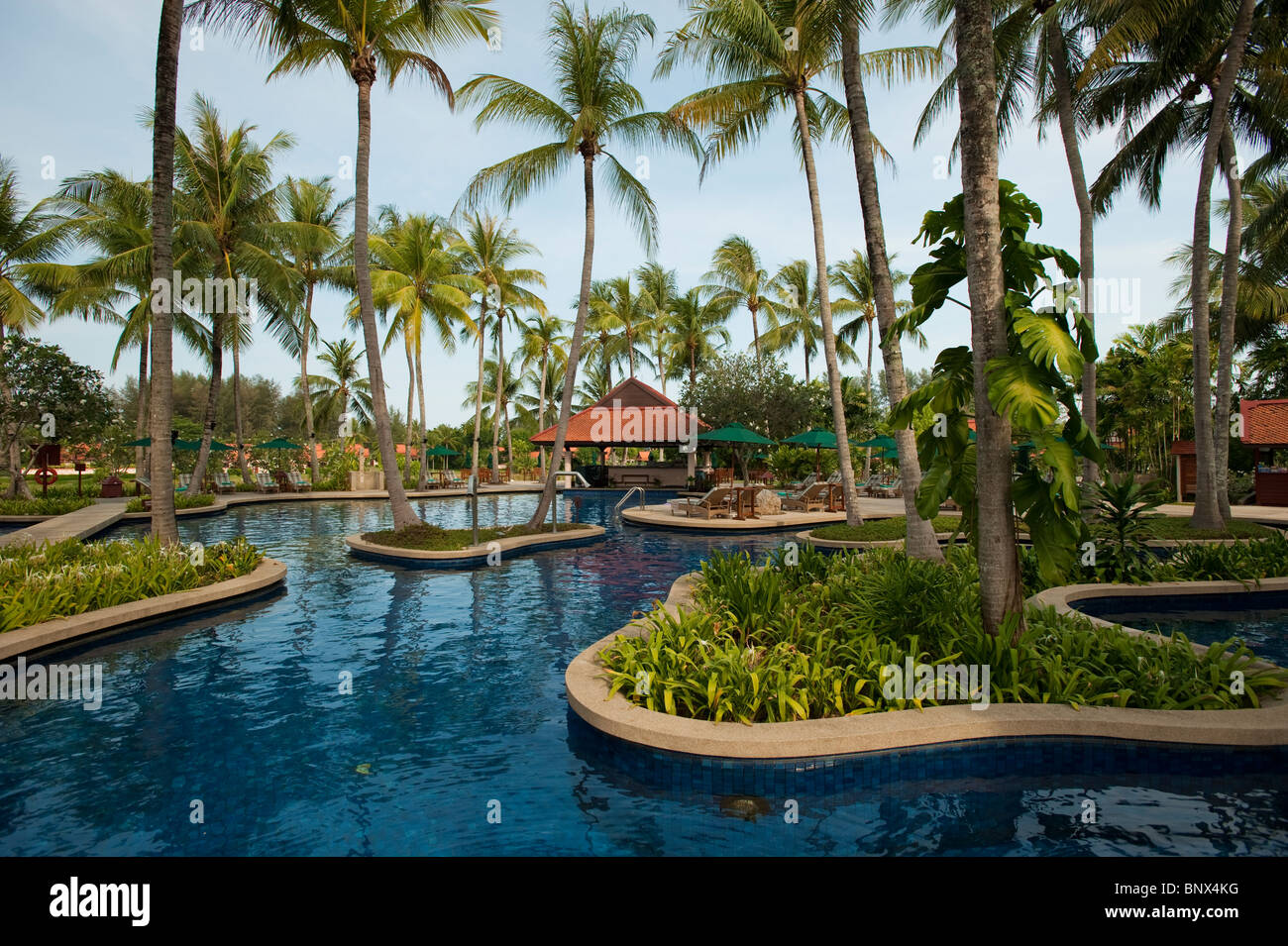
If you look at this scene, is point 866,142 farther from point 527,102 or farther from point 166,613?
point 166,613

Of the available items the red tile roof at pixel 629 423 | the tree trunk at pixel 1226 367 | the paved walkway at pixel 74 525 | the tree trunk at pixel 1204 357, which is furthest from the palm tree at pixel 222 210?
the tree trunk at pixel 1226 367

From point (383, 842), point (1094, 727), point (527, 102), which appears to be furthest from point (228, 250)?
point (1094, 727)

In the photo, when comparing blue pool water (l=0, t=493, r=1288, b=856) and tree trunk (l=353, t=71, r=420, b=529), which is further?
tree trunk (l=353, t=71, r=420, b=529)

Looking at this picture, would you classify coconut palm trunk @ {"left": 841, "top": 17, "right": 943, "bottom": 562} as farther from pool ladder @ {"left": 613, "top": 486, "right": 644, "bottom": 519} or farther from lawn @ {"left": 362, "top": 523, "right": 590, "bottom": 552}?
lawn @ {"left": 362, "top": 523, "right": 590, "bottom": 552}

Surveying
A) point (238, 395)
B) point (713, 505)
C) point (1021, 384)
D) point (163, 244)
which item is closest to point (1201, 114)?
→ point (713, 505)

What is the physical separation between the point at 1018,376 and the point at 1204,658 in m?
2.73

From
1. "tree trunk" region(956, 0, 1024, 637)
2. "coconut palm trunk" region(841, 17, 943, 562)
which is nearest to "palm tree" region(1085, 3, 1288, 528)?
"coconut palm trunk" region(841, 17, 943, 562)

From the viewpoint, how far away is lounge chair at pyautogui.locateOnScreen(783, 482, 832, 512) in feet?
66.0

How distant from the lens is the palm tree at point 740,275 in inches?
1373

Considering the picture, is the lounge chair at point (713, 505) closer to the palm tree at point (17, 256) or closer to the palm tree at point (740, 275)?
the palm tree at point (740, 275)

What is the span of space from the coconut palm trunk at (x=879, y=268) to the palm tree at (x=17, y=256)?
25.5 meters

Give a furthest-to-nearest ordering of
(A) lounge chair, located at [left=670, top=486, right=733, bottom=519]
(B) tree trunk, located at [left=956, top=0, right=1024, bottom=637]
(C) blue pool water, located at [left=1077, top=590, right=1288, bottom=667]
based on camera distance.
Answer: (A) lounge chair, located at [left=670, top=486, right=733, bottom=519] < (C) blue pool water, located at [left=1077, top=590, right=1288, bottom=667] < (B) tree trunk, located at [left=956, top=0, right=1024, bottom=637]

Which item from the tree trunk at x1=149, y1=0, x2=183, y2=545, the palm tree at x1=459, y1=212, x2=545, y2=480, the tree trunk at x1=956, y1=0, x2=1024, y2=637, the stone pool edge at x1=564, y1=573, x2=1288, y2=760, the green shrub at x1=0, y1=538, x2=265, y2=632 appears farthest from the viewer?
the palm tree at x1=459, y1=212, x2=545, y2=480

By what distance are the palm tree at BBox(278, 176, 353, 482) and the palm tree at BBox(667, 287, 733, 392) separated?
1715cm
